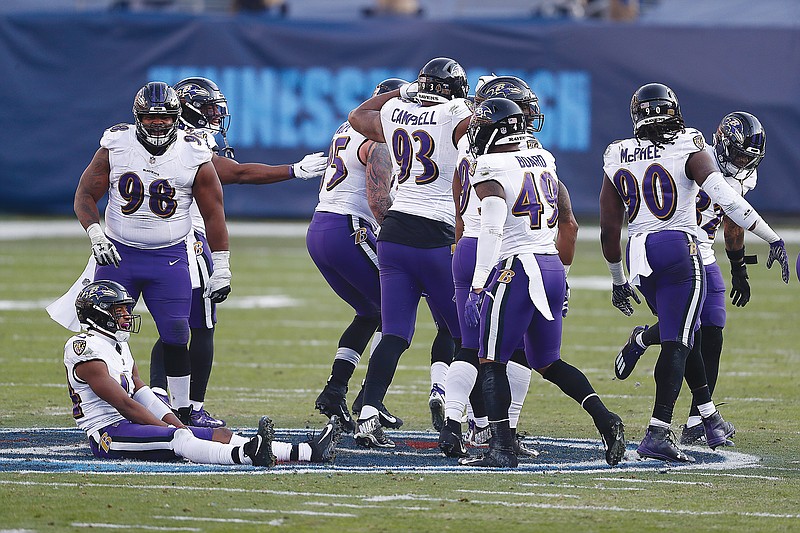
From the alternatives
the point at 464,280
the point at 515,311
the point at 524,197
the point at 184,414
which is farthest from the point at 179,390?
the point at 524,197

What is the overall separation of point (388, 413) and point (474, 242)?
1.54m

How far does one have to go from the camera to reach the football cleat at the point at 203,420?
7.53 m

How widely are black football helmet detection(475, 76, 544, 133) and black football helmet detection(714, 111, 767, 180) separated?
45.7 inches

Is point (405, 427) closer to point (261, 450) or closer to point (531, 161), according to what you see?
point (261, 450)

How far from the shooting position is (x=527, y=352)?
6.62m

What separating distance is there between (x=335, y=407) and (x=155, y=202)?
146 centimetres

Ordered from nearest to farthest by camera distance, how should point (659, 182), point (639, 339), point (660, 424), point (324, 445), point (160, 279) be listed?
1. point (324, 445)
2. point (660, 424)
3. point (659, 182)
4. point (160, 279)
5. point (639, 339)

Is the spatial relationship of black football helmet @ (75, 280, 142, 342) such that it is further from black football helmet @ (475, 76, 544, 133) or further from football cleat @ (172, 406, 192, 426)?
black football helmet @ (475, 76, 544, 133)

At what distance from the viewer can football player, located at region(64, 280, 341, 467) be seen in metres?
6.38

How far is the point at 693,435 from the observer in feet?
24.1

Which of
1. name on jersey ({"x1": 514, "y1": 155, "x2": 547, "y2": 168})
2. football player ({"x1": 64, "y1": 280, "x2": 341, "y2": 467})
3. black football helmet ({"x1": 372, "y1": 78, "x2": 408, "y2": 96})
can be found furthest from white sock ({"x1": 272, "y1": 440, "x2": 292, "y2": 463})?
black football helmet ({"x1": 372, "y1": 78, "x2": 408, "y2": 96})

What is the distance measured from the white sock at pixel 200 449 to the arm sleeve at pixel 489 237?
1.37 m

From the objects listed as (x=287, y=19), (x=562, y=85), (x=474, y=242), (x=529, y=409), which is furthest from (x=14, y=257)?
(x=474, y=242)

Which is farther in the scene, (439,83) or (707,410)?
(707,410)
